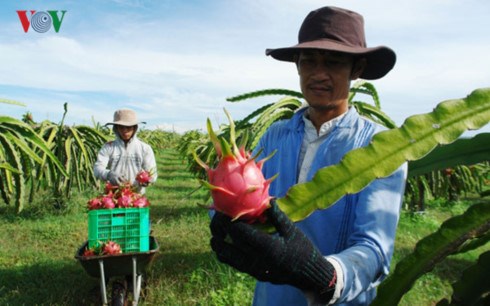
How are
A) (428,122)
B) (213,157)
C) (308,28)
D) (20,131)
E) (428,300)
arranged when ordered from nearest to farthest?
1. (428,122)
2. (308,28)
3. (20,131)
4. (428,300)
5. (213,157)

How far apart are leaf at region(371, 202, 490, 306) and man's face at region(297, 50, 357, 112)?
0.61 meters

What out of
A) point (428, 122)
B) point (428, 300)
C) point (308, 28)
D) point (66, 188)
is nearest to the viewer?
point (428, 122)

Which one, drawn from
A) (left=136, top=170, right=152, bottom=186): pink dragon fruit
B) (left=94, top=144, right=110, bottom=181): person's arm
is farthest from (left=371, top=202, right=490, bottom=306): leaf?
(left=94, top=144, right=110, bottom=181): person's arm

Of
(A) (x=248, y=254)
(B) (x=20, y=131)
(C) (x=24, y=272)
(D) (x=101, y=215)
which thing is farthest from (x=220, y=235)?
(C) (x=24, y=272)

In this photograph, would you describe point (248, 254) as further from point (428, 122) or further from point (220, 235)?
point (428, 122)

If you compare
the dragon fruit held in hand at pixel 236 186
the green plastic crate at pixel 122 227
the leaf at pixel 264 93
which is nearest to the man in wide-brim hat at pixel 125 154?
the green plastic crate at pixel 122 227

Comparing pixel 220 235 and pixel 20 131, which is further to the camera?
pixel 20 131

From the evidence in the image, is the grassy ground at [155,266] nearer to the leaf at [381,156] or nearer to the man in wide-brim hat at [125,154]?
the man in wide-brim hat at [125,154]

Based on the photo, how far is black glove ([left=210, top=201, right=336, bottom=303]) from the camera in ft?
2.80

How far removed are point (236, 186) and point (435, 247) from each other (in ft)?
1.47

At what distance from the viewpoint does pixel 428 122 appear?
917mm

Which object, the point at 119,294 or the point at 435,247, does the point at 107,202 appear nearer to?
the point at 119,294

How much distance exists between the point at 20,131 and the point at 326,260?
115 inches

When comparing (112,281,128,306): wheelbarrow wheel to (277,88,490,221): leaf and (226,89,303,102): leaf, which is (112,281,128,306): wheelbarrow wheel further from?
(277,88,490,221): leaf
